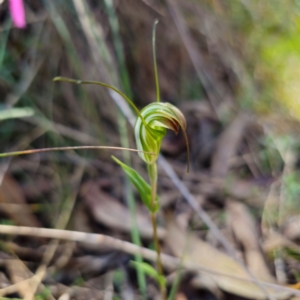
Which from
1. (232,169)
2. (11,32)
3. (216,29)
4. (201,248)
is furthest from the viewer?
(216,29)

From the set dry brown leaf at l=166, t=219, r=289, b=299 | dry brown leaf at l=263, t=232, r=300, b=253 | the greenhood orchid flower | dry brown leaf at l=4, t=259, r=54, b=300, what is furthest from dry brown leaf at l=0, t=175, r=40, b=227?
dry brown leaf at l=263, t=232, r=300, b=253

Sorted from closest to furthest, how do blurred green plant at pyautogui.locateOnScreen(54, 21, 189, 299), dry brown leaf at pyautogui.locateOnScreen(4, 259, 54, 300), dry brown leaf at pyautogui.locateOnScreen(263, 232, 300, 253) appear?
blurred green plant at pyautogui.locateOnScreen(54, 21, 189, 299) < dry brown leaf at pyautogui.locateOnScreen(4, 259, 54, 300) < dry brown leaf at pyautogui.locateOnScreen(263, 232, 300, 253)

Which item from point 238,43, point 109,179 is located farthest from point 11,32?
point 238,43

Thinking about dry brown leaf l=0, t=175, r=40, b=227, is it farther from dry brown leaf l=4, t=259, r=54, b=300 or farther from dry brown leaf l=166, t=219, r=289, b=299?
dry brown leaf l=166, t=219, r=289, b=299

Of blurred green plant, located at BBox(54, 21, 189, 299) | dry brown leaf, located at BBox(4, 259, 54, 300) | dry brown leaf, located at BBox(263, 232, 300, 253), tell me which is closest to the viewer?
blurred green plant, located at BBox(54, 21, 189, 299)

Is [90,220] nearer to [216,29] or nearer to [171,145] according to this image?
[171,145]

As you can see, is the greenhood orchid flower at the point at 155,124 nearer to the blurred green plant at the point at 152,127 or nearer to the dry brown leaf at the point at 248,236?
the blurred green plant at the point at 152,127
